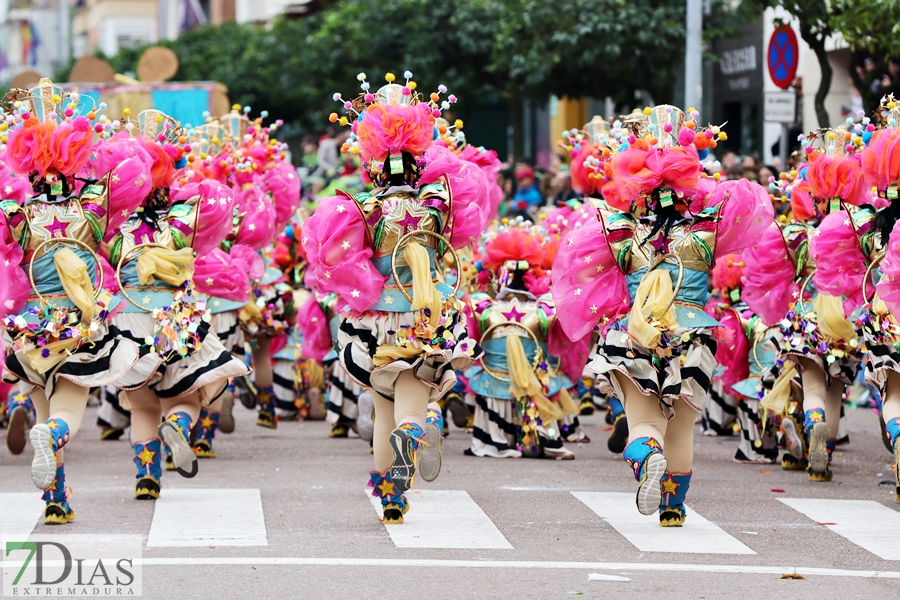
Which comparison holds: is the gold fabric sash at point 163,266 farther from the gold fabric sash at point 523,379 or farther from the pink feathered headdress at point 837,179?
the pink feathered headdress at point 837,179

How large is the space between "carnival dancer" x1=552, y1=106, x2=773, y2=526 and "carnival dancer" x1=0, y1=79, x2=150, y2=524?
98.5 inches

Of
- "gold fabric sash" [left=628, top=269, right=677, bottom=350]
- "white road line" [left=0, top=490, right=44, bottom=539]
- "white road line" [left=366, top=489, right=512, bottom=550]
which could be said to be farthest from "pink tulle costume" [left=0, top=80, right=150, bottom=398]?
"gold fabric sash" [left=628, top=269, right=677, bottom=350]

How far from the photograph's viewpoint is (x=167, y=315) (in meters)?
9.53

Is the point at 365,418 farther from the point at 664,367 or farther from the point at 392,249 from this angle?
the point at 664,367

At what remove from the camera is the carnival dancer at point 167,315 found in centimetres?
935

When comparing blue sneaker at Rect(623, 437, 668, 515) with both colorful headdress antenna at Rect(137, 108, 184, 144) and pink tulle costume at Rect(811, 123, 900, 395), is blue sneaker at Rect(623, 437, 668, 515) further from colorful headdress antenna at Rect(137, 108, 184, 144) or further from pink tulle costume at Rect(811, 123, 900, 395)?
colorful headdress antenna at Rect(137, 108, 184, 144)

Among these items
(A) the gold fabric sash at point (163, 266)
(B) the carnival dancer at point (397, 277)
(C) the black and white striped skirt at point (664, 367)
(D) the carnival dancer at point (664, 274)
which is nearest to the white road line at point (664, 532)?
(D) the carnival dancer at point (664, 274)

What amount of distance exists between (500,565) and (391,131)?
2.38m

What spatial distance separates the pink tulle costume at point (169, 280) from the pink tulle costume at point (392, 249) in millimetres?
1216

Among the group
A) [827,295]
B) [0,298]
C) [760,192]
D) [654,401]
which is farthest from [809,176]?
[0,298]

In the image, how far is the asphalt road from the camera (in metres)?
6.93

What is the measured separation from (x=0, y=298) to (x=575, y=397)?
8349 mm

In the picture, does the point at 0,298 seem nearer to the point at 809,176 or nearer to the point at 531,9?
the point at 809,176

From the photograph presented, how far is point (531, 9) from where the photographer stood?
2300 cm
